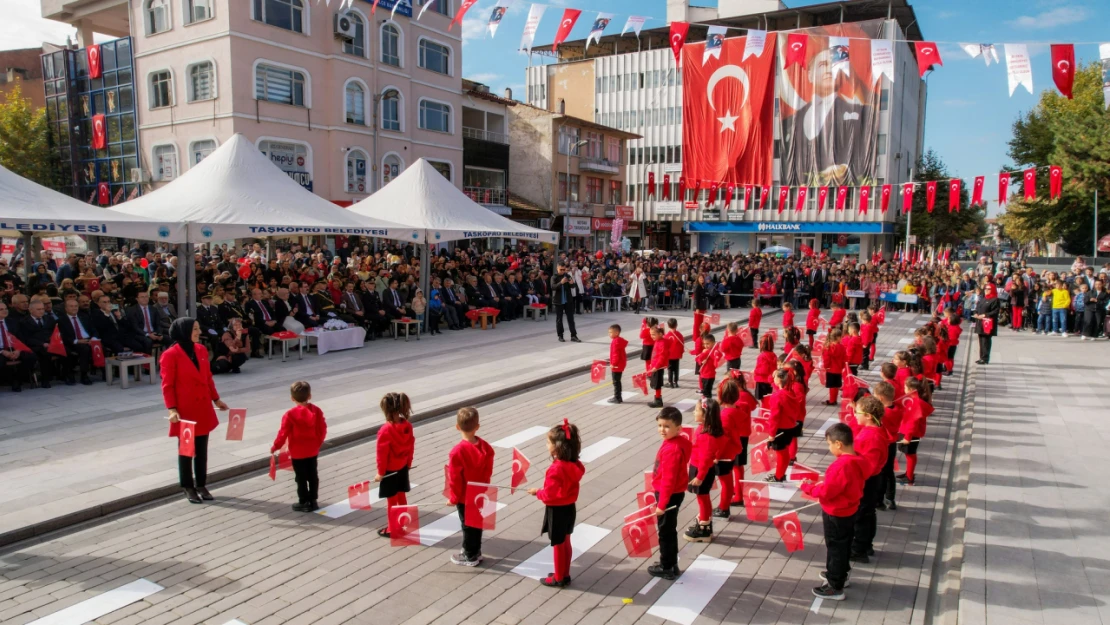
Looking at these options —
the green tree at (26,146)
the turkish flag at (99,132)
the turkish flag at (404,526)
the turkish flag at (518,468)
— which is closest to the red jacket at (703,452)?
the turkish flag at (518,468)

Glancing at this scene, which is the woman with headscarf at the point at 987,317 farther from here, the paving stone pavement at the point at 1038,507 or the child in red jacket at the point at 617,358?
the child in red jacket at the point at 617,358

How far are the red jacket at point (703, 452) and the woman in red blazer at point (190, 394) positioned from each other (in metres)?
4.77

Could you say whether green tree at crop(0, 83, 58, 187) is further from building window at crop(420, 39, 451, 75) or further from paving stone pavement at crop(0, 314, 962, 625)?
paving stone pavement at crop(0, 314, 962, 625)

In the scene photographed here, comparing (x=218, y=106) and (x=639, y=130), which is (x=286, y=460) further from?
(x=639, y=130)

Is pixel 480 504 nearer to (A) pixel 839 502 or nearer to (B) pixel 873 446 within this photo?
(A) pixel 839 502

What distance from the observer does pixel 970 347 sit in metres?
18.1

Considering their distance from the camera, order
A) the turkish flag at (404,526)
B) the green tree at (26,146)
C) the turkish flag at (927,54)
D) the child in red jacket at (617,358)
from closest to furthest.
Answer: the turkish flag at (404,526)
the child in red jacket at (617,358)
the turkish flag at (927,54)
the green tree at (26,146)

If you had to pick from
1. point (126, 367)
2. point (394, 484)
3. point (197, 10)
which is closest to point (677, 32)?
point (126, 367)

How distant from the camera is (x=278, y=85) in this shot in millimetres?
28594

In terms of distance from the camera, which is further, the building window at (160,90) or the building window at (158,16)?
the building window at (160,90)

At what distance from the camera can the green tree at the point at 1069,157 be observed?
30359 millimetres

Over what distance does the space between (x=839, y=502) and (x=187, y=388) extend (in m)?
6.01

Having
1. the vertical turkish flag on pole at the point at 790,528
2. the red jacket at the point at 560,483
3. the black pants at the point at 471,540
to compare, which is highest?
the red jacket at the point at 560,483

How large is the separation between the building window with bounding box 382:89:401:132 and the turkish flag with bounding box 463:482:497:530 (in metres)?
30.0
